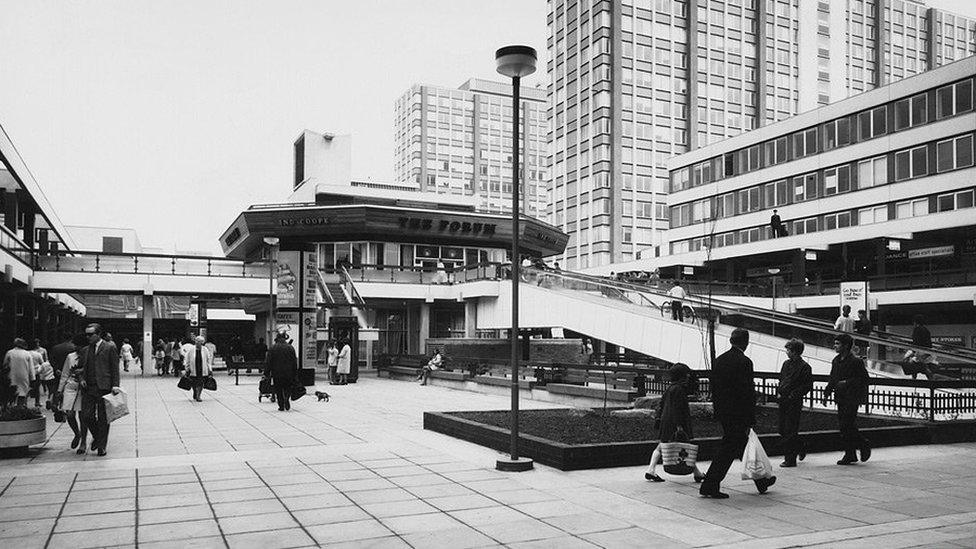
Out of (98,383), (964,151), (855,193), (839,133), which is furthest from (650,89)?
(98,383)

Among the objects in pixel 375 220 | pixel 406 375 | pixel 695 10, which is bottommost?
pixel 406 375

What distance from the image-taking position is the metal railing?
35.8 metres

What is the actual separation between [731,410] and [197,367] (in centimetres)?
1726

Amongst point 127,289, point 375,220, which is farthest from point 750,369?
point 375,220

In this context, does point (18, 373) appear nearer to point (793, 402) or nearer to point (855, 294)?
point (793, 402)

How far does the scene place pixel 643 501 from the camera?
842cm

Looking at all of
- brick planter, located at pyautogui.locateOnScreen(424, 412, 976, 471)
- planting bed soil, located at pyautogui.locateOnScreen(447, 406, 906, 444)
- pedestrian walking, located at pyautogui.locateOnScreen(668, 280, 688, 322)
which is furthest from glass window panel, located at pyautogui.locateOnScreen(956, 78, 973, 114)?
brick planter, located at pyautogui.locateOnScreen(424, 412, 976, 471)

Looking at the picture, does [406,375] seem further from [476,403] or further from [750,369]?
[750,369]

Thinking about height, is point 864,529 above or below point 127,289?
below

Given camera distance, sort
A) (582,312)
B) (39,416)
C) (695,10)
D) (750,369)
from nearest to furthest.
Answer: (750,369)
(39,416)
(582,312)
(695,10)

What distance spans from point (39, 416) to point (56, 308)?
38193 mm

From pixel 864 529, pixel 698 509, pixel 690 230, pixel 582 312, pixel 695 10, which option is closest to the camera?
pixel 864 529

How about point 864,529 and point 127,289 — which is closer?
point 864,529

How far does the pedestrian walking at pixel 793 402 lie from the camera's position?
10.8 metres
